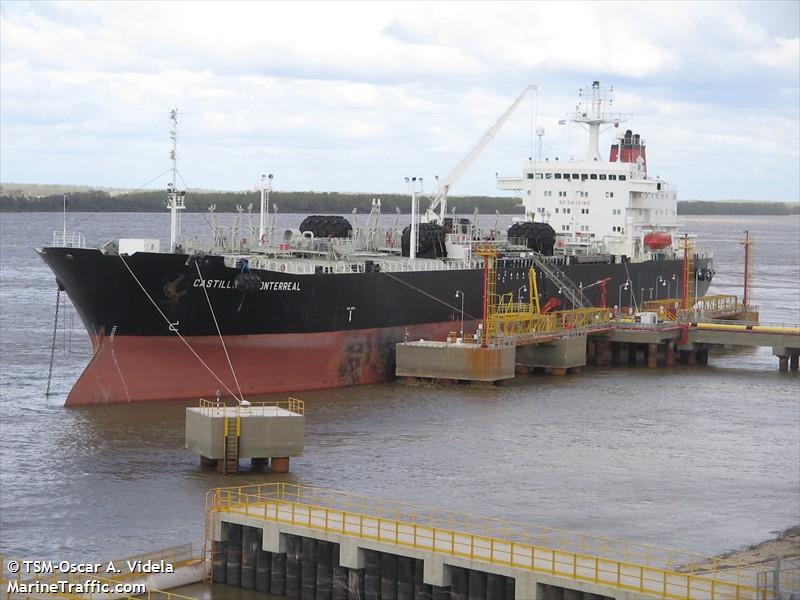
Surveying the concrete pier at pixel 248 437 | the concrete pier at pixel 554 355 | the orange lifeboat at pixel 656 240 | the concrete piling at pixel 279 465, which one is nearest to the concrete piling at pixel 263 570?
the concrete pier at pixel 248 437

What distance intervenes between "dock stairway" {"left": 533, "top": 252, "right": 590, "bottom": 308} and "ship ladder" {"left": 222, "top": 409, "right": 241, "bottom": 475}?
2083 centimetres

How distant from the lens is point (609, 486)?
77.0 ft

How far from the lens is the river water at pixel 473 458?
20.7 meters

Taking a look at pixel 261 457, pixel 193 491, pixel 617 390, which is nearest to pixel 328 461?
pixel 261 457

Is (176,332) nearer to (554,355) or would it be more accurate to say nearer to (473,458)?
(473,458)

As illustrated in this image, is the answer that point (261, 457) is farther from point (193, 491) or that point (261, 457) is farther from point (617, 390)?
point (617, 390)

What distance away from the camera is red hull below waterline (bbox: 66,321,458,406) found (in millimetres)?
30000

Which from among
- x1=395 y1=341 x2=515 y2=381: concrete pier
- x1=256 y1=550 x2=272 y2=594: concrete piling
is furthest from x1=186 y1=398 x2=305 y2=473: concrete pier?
x1=395 y1=341 x2=515 y2=381: concrete pier

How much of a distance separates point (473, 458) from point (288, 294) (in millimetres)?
8522

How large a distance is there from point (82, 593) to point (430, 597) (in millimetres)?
4033

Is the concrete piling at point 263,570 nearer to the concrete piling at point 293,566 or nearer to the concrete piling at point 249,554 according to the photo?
the concrete piling at point 249,554

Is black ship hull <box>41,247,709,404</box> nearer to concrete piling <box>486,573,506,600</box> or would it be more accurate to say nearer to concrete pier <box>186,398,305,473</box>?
concrete pier <box>186,398,305,473</box>

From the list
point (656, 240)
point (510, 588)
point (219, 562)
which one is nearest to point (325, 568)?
point (219, 562)

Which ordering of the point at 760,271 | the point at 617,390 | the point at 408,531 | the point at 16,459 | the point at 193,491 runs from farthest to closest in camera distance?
1. the point at 760,271
2. the point at 617,390
3. the point at 16,459
4. the point at 193,491
5. the point at 408,531
